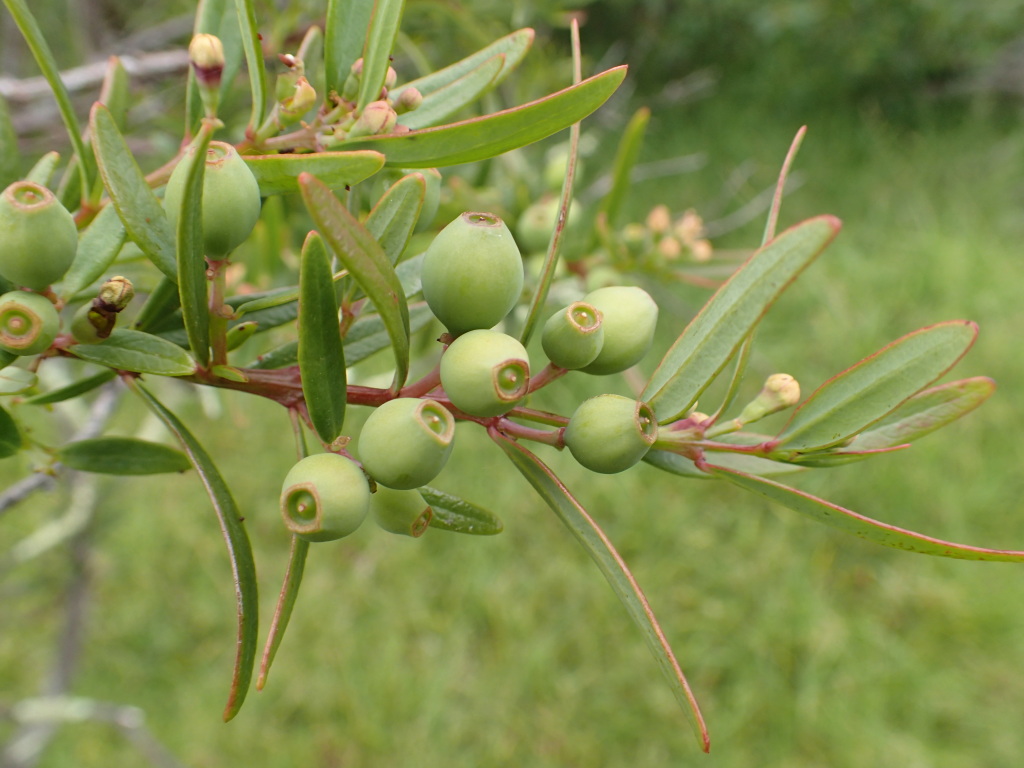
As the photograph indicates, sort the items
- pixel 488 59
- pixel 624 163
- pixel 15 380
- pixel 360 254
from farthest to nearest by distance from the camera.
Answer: pixel 624 163 → pixel 488 59 → pixel 15 380 → pixel 360 254

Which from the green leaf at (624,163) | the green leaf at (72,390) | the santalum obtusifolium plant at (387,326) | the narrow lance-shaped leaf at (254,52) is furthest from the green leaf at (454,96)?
the green leaf at (624,163)

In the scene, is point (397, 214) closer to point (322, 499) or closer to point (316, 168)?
point (316, 168)

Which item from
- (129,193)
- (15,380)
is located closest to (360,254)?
(129,193)

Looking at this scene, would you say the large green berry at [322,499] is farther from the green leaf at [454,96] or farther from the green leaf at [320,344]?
the green leaf at [454,96]

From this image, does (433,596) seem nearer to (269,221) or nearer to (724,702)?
(724,702)

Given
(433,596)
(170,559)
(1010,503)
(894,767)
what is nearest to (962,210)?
(1010,503)

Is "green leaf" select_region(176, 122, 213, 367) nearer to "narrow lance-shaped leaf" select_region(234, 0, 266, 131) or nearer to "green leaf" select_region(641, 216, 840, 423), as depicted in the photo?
"narrow lance-shaped leaf" select_region(234, 0, 266, 131)

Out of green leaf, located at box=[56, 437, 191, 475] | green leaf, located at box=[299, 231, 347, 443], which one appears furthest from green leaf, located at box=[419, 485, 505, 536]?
green leaf, located at box=[56, 437, 191, 475]
